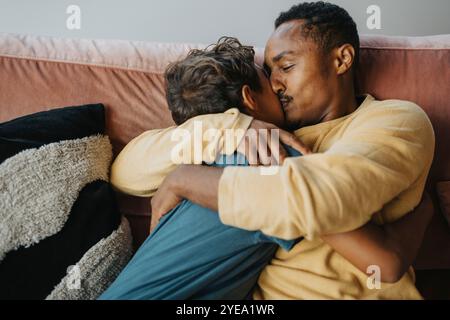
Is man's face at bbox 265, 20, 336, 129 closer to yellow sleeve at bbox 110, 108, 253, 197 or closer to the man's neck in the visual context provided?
the man's neck

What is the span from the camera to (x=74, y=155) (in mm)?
1000

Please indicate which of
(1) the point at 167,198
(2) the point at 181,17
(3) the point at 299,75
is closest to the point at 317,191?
(1) the point at 167,198

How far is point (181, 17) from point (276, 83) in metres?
0.59

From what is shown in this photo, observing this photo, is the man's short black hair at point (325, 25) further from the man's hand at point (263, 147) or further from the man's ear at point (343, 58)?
the man's hand at point (263, 147)

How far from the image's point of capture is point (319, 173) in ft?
2.22

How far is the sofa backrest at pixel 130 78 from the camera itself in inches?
44.1

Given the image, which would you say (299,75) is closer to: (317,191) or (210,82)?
(210,82)

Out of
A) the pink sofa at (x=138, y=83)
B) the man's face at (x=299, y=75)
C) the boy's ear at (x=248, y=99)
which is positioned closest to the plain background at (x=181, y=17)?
the pink sofa at (x=138, y=83)

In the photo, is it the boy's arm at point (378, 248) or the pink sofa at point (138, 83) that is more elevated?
the pink sofa at point (138, 83)

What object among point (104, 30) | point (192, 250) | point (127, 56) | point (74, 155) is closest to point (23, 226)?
point (74, 155)

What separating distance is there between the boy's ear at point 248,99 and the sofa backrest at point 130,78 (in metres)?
0.26

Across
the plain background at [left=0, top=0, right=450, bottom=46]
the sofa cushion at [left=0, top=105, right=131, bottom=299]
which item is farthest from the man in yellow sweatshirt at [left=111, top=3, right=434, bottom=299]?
the plain background at [left=0, top=0, right=450, bottom=46]
